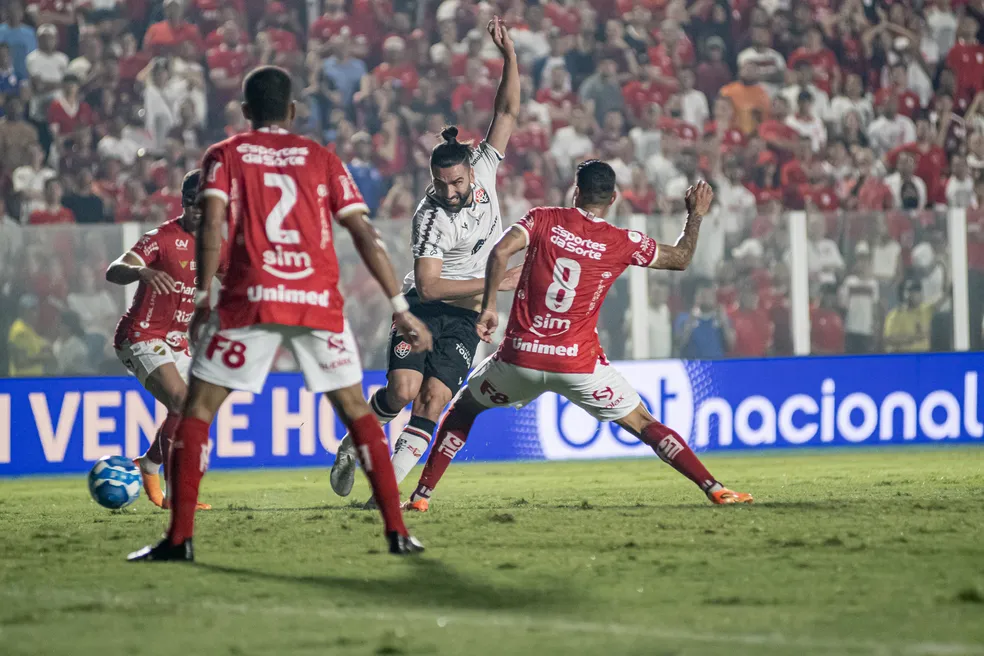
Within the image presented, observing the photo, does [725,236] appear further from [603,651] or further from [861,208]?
[603,651]

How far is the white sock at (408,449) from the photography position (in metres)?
7.99

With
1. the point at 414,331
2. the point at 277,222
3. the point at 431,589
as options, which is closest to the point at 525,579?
the point at 431,589

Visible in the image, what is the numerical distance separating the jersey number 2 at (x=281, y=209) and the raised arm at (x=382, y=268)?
0.22 m

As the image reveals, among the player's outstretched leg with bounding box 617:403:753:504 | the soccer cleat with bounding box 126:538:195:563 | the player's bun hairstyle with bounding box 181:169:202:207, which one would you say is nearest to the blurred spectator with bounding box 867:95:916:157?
the player's outstretched leg with bounding box 617:403:753:504

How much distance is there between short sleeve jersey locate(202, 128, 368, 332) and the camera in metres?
5.81

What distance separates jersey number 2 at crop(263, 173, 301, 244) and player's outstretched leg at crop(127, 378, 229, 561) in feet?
2.24

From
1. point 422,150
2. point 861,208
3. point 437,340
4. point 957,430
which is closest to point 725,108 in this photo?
point 861,208

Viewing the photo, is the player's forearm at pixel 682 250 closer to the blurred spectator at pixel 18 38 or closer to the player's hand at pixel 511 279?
the player's hand at pixel 511 279

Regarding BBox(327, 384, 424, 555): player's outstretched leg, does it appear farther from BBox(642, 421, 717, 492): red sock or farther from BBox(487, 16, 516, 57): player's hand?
BBox(487, 16, 516, 57): player's hand

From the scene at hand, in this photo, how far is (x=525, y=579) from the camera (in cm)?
547

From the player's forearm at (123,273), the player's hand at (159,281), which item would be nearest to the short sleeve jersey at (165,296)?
the player's forearm at (123,273)

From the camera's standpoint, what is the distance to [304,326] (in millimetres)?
5844

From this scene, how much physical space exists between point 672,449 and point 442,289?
1653mm

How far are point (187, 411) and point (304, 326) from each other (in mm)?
615
